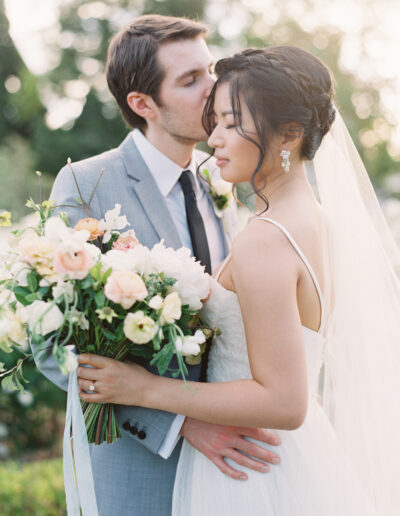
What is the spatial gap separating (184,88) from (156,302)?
1826 millimetres

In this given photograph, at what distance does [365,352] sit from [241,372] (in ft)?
1.79

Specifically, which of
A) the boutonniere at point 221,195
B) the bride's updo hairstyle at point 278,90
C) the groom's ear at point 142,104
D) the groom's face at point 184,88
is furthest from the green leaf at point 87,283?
the groom's ear at point 142,104

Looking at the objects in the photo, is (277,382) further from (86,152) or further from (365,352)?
(86,152)

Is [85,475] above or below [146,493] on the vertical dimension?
above

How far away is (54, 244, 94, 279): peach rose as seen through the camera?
1.80 metres

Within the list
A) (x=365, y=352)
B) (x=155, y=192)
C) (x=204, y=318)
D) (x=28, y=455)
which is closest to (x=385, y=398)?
(x=365, y=352)

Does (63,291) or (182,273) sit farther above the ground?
(63,291)

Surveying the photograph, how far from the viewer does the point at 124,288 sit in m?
1.78

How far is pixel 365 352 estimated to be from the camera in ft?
7.77

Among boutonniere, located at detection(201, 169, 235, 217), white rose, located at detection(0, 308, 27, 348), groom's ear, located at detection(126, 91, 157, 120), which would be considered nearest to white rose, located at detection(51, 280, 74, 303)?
white rose, located at detection(0, 308, 27, 348)

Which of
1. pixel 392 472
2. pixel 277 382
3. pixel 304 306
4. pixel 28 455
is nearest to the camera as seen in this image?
pixel 277 382

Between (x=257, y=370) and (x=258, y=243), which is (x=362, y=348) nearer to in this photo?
(x=257, y=370)

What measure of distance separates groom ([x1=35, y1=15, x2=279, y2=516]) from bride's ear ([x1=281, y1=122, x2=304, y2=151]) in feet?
2.59

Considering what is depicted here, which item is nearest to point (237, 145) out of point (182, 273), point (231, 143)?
point (231, 143)
